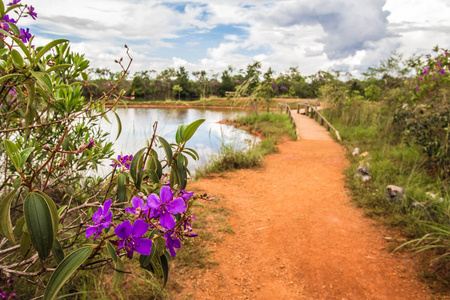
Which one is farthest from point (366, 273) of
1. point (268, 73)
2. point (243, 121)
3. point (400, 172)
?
point (268, 73)

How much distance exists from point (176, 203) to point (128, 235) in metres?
0.13

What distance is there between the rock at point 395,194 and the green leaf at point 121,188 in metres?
3.03

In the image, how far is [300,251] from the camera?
2559 millimetres

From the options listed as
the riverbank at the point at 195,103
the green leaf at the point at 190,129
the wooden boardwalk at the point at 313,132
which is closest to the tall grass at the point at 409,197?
the wooden boardwalk at the point at 313,132

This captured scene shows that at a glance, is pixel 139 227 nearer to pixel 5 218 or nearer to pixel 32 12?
pixel 5 218

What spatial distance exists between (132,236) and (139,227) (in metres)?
0.03

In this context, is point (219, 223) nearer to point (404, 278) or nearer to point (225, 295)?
point (225, 295)

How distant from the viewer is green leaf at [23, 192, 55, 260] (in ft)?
2.11

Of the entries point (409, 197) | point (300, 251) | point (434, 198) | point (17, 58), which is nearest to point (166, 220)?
point (17, 58)

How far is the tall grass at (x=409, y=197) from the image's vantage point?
2389 mm

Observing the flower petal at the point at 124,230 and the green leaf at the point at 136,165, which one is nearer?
the flower petal at the point at 124,230

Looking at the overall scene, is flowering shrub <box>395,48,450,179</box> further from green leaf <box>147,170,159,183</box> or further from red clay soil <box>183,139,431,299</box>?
green leaf <box>147,170,159,183</box>

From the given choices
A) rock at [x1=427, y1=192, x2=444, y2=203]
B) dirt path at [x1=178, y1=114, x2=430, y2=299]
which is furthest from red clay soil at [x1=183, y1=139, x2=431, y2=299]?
rock at [x1=427, y1=192, x2=444, y2=203]

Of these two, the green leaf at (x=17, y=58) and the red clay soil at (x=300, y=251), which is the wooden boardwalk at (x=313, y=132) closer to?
the red clay soil at (x=300, y=251)
